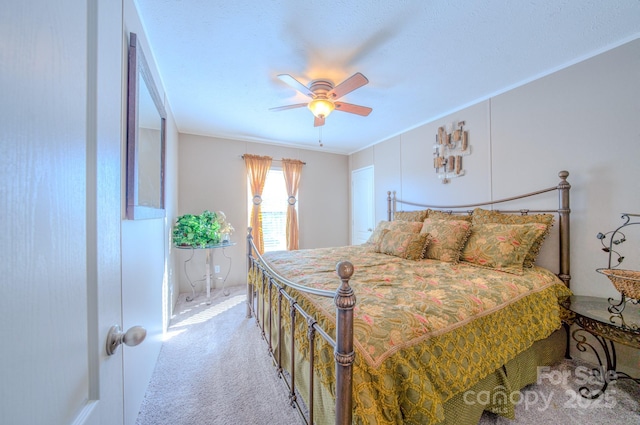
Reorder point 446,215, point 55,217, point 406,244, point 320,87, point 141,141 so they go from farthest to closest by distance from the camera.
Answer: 1. point 446,215
2. point 406,244
3. point 320,87
4. point 141,141
5. point 55,217

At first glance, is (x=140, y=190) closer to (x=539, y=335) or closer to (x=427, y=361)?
(x=427, y=361)

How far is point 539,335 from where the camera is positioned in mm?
1674

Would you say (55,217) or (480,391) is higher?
(55,217)

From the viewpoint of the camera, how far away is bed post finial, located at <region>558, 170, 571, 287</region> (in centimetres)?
210

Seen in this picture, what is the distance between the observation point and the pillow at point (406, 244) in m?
2.45

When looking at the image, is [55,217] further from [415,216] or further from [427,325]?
[415,216]

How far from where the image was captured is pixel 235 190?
418cm

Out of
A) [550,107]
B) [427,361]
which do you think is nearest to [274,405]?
[427,361]

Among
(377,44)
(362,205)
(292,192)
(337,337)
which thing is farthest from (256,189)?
(337,337)

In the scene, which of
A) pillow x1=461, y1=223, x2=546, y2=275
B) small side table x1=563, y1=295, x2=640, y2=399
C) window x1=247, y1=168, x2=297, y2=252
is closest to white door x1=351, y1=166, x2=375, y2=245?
window x1=247, y1=168, x2=297, y2=252

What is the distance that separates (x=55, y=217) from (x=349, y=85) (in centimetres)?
205

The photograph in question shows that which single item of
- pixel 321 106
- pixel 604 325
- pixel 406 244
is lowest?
pixel 604 325

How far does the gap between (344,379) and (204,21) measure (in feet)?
7.52

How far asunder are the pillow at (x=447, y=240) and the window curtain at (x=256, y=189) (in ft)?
9.15
